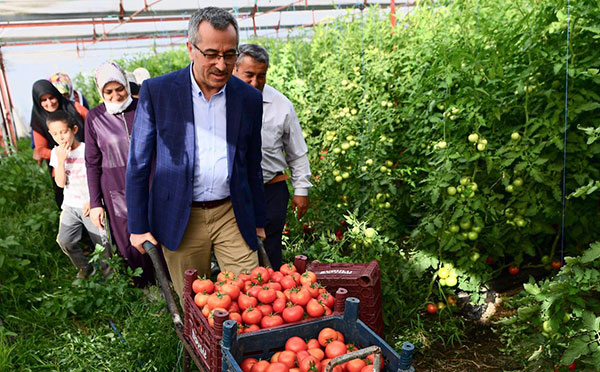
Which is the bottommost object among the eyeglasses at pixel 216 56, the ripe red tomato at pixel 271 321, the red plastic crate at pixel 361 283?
the red plastic crate at pixel 361 283

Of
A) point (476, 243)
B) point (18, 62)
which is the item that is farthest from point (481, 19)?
point (18, 62)

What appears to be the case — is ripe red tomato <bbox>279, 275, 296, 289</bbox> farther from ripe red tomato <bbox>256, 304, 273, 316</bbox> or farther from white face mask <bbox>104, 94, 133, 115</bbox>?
white face mask <bbox>104, 94, 133, 115</bbox>

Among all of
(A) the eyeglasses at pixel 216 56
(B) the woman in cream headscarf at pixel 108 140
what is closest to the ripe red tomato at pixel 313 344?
(A) the eyeglasses at pixel 216 56

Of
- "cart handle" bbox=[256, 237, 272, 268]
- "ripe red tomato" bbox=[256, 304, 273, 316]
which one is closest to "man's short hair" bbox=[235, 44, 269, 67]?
"cart handle" bbox=[256, 237, 272, 268]

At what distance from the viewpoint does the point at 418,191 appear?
11.1 ft

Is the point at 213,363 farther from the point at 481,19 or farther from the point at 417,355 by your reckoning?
the point at 481,19

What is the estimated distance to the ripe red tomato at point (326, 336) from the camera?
5.27 feet

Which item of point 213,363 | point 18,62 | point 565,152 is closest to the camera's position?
point 213,363

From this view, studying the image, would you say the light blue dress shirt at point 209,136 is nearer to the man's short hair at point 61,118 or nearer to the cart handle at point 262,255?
the cart handle at point 262,255

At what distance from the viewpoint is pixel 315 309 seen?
1708 millimetres

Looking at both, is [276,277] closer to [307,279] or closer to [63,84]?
[307,279]

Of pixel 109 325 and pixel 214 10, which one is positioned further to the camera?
pixel 109 325

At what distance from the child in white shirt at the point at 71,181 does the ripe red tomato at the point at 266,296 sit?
1975 mm

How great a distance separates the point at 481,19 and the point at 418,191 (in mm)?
1234
